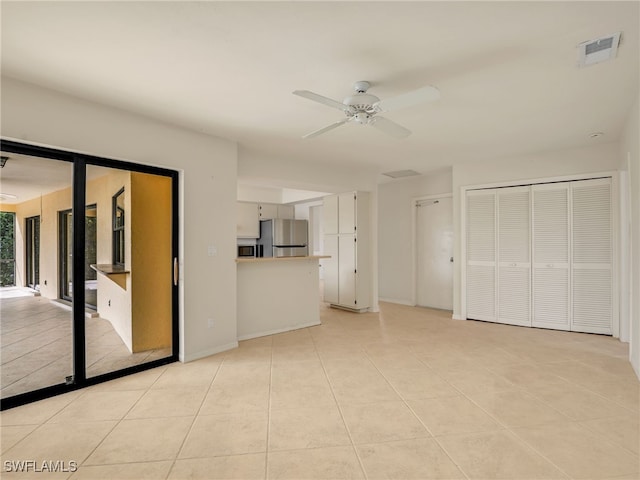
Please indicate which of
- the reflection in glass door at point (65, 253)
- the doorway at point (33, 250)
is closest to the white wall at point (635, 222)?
the reflection in glass door at point (65, 253)

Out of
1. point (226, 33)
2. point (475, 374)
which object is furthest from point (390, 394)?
point (226, 33)

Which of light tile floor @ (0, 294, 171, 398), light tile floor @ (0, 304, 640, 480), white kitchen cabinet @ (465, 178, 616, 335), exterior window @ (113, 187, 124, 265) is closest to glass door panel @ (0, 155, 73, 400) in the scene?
light tile floor @ (0, 294, 171, 398)

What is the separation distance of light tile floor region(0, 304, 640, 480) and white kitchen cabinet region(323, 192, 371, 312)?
2217mm

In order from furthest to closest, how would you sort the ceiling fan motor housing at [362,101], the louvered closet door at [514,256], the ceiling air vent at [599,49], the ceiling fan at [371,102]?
the louvered closet door at [514,256]
the ceiling fan motor housing at [362,101]
the ceiling fan at [371,102]
the ceiling air vent at [599,49]

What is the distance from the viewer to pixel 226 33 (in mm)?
2023

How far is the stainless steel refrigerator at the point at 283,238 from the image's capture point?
7.83m

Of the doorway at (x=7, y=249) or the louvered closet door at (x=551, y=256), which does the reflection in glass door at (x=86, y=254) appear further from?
the louvered closet door at (x=551, y=256)

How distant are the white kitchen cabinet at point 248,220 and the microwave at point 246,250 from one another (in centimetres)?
26

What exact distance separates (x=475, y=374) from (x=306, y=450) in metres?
1.92

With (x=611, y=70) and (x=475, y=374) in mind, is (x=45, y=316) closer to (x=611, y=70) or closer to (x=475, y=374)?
(x=475, y=374)

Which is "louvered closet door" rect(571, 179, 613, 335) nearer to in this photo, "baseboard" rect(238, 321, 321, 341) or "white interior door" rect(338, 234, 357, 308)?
"white interior door" rect(338, 234, 357, 308)

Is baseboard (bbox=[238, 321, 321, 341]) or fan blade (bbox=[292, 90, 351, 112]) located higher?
fan blade (bbox=[292, 90, 351, 112])

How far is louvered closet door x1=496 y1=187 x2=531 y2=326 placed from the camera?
4.96 m

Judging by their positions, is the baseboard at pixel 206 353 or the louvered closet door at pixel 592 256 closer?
the baseboard at pixel 206 353
